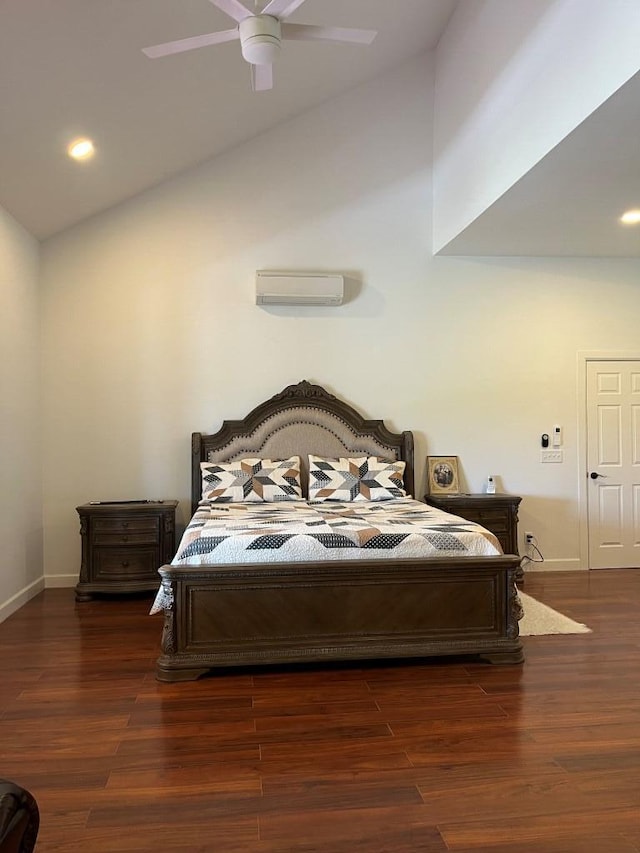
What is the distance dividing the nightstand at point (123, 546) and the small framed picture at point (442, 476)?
2149mm

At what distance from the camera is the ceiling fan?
2.85 m

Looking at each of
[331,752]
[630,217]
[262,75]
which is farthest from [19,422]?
[630,217]

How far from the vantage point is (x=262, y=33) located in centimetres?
291

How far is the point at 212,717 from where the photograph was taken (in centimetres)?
289

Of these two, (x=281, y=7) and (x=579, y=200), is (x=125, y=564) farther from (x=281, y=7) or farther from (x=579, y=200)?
(x=579, y=200)

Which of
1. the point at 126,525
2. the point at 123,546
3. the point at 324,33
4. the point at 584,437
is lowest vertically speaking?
the point at 123,546

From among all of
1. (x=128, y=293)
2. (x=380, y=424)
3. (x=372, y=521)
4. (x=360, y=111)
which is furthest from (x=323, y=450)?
(x=360, y=111)

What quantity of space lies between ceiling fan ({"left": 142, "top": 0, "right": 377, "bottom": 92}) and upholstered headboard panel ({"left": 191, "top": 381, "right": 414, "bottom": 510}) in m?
2.84

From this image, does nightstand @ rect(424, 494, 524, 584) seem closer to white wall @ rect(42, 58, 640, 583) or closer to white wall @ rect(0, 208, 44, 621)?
white wall @ rect(42, 58, 640, 583)

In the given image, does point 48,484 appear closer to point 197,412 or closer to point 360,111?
point 197,412

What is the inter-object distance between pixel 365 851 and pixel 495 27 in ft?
15.0

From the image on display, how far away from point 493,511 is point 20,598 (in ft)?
11.8

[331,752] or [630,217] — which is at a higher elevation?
[630,217]

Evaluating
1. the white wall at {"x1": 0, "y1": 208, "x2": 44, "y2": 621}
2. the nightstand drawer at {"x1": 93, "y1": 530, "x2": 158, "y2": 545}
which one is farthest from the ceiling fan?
the nightstand drawer at {"x1": 93, "y1": 530, "x2": 158, "y2": 545}
